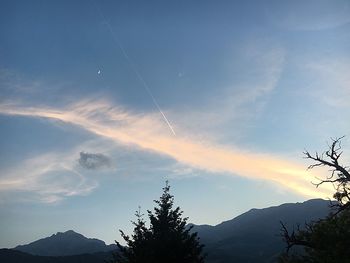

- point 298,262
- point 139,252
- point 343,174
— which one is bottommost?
point 298,262

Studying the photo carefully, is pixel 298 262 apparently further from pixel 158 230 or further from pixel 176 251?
pixel 158 230

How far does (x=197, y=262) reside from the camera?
30609 mm

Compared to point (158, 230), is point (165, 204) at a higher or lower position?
higher

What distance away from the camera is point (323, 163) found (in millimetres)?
21703

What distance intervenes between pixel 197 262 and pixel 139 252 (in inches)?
182

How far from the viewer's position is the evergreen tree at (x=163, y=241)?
2944 cm

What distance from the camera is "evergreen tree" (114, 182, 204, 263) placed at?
96.6 ft

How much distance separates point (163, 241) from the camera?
1176 inches

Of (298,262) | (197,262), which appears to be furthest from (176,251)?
(298,262)

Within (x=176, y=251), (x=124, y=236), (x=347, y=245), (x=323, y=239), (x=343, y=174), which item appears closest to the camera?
(x=343, y=174)

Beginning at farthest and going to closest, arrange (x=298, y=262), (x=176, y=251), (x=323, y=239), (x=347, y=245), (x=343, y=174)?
(x=176, y=251)
(x=298, y=262)
(x=323, y=239)
(x=347, y=245)
(x=343, y=174)

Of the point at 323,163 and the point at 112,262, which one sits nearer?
the point at 323,163

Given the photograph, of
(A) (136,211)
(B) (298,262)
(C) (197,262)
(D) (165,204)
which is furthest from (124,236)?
(B) (298,262)

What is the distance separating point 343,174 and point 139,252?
1604 cm
